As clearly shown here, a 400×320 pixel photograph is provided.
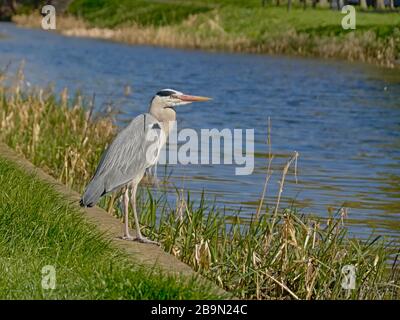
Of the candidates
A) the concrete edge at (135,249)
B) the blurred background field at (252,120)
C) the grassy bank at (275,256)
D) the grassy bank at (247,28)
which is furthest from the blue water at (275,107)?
the concrete edge at (135,249)

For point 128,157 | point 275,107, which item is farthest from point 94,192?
point 275,107

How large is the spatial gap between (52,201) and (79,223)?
39.0 inches

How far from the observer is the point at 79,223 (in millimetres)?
10031

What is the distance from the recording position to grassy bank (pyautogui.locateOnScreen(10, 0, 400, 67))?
5391 centimetres

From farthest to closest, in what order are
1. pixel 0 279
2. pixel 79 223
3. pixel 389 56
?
pixel 389 56 → pixel 79 223 → pixel 0 279

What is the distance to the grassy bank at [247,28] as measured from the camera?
53906 mm

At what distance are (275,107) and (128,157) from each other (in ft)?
86.8

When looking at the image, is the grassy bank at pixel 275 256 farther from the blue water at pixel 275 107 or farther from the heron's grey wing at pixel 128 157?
the blue water at pixel 275 107

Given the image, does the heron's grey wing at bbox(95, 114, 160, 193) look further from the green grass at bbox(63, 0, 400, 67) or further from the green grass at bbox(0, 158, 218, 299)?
the green grass at bbox(63, 0, 400, 67)

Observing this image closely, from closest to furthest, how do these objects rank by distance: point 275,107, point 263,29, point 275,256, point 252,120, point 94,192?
point 94,192 < point 275,256 < point 252,120 < point 275,107 < point 263,29

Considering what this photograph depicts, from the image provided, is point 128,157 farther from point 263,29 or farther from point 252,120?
point 263,29

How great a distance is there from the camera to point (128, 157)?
32.0 ft
